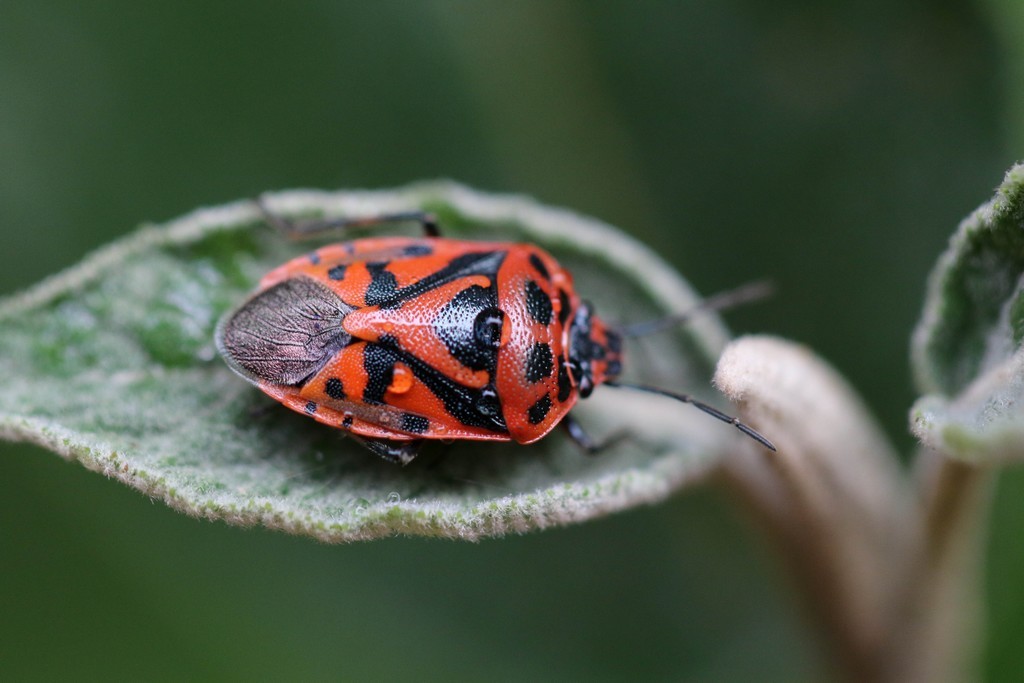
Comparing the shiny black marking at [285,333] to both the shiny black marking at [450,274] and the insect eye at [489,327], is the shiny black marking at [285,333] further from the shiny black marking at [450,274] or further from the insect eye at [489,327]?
the insect eye at [489,327]

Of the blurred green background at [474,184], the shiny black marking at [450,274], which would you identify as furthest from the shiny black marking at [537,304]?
the blurred green background at [474,184]

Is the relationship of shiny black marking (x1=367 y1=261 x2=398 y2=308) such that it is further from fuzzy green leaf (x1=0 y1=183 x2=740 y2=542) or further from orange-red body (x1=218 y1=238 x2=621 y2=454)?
fuzzy green leaf (x1=0 y1=183 x2=740 y2=542)

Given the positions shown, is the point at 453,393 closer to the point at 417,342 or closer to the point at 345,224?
the point at 417,342

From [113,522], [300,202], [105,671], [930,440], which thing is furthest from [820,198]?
[105,671]

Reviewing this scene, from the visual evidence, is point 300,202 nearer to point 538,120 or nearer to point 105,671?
point 538,120

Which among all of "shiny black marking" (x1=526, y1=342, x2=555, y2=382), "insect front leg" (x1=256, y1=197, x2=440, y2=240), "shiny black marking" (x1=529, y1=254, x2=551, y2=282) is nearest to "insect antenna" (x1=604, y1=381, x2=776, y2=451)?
"shiny black marking" (x1=526, y1=342, x2=555, y2=382)

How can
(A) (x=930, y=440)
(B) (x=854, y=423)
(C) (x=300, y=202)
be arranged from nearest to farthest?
(A) (x=930, y=440) < (C) (x=300, y=202) < (B) (x=854, y=423)
